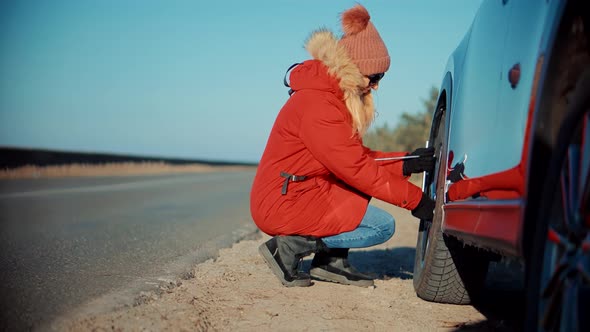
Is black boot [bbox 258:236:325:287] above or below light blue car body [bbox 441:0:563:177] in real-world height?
below

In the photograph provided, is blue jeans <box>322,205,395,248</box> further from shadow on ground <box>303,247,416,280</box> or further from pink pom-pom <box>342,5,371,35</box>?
pink pom-pom <box>342,5,371,35</box>

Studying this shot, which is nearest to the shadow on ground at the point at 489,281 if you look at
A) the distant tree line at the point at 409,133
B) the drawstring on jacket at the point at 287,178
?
the drawstring on jacket at the point at 287,178

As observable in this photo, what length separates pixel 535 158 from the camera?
2.02 meters

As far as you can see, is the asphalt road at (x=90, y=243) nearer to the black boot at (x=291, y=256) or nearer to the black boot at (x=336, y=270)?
the black boot at (x=291, y=256)

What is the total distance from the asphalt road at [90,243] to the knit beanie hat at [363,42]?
1958 millimetres

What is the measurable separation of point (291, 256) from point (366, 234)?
1.84ft

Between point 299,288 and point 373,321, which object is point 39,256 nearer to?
point 299,288

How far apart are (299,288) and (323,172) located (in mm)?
793

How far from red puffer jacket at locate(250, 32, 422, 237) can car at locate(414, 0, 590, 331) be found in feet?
2.93

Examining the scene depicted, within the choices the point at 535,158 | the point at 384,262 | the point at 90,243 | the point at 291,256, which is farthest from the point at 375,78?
the point at 90,243

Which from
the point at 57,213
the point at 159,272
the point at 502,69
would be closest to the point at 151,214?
the point at 57,213

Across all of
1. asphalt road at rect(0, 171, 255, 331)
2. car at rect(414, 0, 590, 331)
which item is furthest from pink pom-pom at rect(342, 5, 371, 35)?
asphalt road at rect(0, 171, 255, 331)

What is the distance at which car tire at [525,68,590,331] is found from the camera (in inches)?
67.4

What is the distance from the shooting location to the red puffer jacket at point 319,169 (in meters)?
3.90
